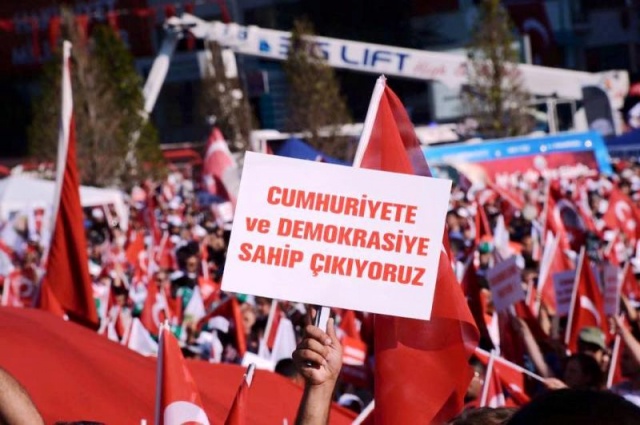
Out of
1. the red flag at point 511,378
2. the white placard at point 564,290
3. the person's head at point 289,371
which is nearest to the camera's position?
the person's head at point 289,371

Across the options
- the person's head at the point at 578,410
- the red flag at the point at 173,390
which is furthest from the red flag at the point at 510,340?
the person's head at the point at 578,410

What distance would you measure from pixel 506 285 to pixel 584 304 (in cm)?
78

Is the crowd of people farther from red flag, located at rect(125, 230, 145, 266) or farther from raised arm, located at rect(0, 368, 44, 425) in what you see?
raised arm, located at rect(0, 368, 44, 425)

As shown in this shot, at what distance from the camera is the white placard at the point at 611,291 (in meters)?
7.46

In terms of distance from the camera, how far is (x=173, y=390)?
3.61 meters

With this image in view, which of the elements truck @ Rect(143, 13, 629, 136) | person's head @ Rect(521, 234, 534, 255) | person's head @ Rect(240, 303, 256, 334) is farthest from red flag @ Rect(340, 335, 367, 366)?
truck @ Rect(143, 13, 629, 136)

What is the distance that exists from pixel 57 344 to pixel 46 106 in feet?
87.7

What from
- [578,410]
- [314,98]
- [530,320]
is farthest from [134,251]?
[314,98]

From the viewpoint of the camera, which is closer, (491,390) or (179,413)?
(179,413)

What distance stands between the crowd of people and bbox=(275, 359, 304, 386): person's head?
0.6 inches

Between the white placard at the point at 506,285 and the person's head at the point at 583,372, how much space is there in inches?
53.5

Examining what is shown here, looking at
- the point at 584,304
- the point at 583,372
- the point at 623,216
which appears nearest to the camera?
the point at 583,372

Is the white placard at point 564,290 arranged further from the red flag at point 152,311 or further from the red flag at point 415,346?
the red flag at point 415,346

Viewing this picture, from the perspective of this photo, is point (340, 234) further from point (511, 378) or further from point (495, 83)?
point (495, 83)
